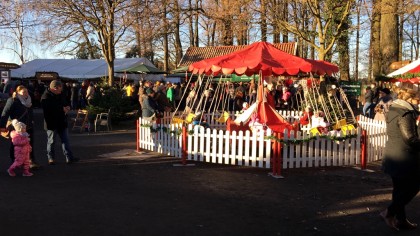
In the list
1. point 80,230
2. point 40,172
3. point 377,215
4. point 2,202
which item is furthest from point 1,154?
point 377,215

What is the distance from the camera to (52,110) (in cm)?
931

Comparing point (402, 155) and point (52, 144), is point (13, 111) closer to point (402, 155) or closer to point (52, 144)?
point (52, 144)

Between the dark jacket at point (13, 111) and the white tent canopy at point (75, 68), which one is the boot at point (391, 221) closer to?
the dark jacket at point (13, 111)

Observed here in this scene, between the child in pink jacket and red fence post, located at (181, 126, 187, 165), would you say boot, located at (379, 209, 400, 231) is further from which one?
the child in pink jacket

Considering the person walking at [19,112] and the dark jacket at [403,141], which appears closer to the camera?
the dark jacket at [403,141]

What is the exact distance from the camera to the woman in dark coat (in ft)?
17.3

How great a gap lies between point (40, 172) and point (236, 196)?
3931mm

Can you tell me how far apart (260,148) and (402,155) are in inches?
151

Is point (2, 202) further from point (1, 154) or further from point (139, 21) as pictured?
point (139, 21)

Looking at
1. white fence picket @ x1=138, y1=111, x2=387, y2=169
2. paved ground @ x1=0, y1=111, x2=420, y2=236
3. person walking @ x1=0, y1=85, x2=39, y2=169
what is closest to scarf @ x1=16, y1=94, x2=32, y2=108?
→ person walking @ x1=0, y1=85, x2=39, y2=169

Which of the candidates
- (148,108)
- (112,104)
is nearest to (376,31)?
(112,104)

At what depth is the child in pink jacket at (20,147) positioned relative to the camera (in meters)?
8.09

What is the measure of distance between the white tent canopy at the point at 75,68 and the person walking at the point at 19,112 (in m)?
27.2

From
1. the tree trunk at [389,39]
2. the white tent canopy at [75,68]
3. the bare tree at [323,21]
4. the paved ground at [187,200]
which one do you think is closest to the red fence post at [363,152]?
the paved ground at [187,200]
